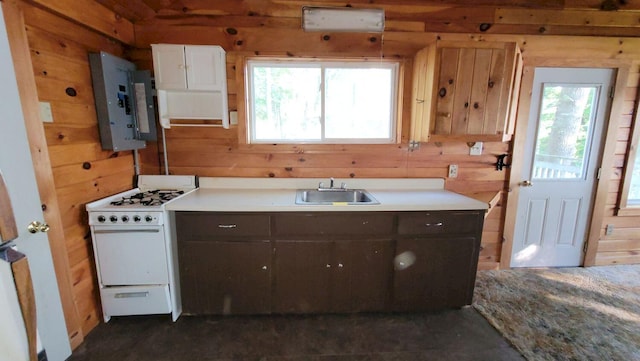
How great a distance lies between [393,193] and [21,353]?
2188 mm

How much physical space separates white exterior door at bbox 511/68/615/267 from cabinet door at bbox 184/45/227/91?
8.93ft

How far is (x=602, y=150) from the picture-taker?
2629 millimetres

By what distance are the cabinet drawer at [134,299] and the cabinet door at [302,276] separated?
0.79m

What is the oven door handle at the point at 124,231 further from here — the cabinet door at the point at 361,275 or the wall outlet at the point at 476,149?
the wall outlet at the point at 476,149

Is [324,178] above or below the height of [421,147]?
below

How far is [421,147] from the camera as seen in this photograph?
8.32 ft

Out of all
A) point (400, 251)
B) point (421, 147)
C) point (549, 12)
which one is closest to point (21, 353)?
point (400, 251)

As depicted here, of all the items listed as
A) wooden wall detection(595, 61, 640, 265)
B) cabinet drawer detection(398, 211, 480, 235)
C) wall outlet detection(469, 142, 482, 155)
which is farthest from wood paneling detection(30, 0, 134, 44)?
wooden wall detection(595, 61, 640, 265)

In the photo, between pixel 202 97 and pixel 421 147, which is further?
pixel 421 147

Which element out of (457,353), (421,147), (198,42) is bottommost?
(457,353)

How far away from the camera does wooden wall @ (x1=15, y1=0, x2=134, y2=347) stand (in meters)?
1.62

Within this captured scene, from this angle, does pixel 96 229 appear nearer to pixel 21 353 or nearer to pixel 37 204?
pixel 37 204

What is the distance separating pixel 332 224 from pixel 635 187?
125 inches

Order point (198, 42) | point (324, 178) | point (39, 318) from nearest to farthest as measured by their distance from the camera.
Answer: point (39, 318) < point (198, 42) < point (324, 178)
